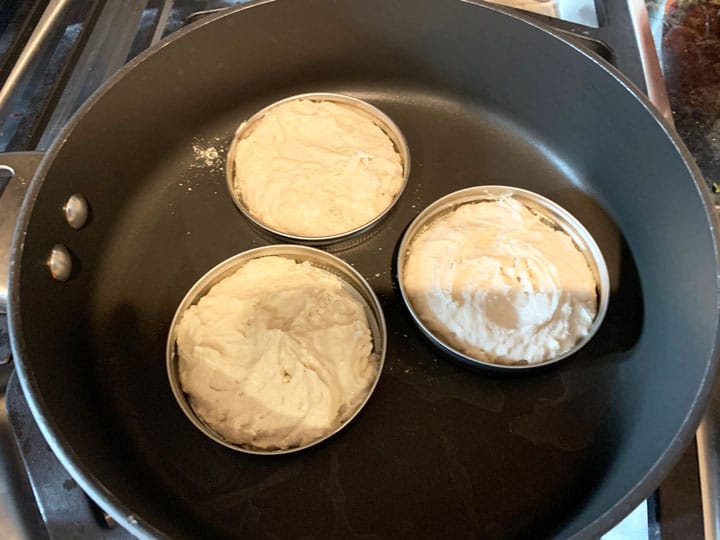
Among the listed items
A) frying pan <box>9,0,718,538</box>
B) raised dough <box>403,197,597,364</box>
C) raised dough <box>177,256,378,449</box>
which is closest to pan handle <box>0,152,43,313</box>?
frying pan <box>9,0,718,538</box>

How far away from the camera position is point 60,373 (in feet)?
3.66

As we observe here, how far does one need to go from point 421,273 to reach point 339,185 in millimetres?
322

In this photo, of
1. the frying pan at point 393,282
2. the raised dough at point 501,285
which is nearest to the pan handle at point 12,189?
the frying pan at point 393,282

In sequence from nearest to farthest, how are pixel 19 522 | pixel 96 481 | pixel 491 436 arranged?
1. pixel 96 481
2. pixel 19 522
3. pixel 491 436

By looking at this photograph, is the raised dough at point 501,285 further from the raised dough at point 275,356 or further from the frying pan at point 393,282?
the raised dough at point 275,356

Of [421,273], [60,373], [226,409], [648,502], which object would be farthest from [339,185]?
[648,502]

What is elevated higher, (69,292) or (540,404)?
(69,292)

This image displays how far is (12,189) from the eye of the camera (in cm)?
128

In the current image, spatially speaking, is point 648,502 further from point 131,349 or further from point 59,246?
point 59,246

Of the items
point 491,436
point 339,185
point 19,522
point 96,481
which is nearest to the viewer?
point 96,481

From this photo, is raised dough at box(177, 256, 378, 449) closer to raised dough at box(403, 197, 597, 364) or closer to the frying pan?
the frying pan

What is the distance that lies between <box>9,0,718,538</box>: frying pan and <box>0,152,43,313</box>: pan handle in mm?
125

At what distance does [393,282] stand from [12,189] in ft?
2.99

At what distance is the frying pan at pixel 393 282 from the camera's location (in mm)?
1110
